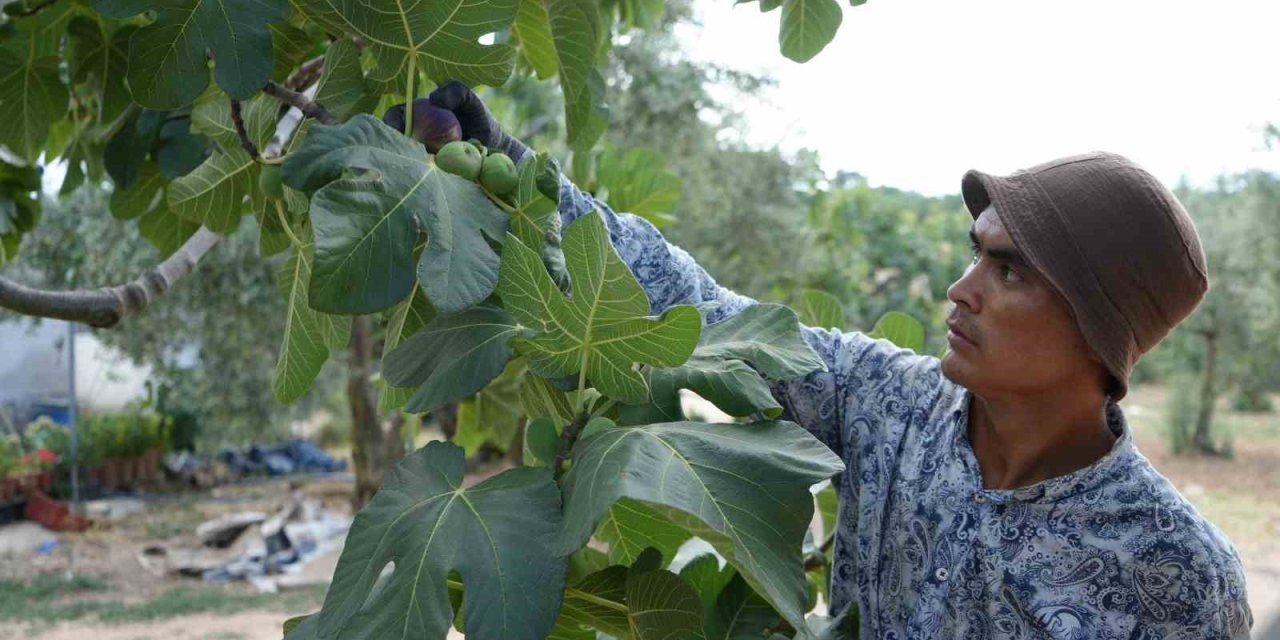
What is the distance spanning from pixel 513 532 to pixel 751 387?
272 millimetres

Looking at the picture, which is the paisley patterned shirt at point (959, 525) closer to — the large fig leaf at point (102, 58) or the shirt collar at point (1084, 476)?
the shirt collar at point (1084, 476)

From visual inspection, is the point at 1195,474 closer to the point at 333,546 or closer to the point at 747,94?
the point at 747,94

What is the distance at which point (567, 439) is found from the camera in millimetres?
1023

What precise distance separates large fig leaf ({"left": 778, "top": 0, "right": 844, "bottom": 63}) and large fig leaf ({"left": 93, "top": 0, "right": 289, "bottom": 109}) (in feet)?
2.18

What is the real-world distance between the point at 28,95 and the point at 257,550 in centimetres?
779

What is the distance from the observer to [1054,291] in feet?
3.94

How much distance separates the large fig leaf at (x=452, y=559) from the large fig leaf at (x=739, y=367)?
0.50 feet

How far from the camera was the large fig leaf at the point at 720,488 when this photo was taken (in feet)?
2.77

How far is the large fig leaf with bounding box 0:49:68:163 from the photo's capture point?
1705 mm

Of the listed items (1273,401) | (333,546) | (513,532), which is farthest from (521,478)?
(1273,401)

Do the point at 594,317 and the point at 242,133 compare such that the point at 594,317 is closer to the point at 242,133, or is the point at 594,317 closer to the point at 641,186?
the point at 242,133

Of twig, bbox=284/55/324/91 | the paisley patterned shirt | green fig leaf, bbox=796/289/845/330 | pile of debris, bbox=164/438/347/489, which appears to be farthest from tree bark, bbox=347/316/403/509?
the paisley patterned shirt

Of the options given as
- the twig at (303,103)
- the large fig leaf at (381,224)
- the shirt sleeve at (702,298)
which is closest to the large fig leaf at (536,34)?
the shirt sleeve at (702,298)

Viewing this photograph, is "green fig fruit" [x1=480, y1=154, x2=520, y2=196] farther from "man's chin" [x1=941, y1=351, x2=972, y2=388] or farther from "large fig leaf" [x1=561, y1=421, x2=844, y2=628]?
"man's chin" [x1=941, y1=351, x2=972, y2=388]
